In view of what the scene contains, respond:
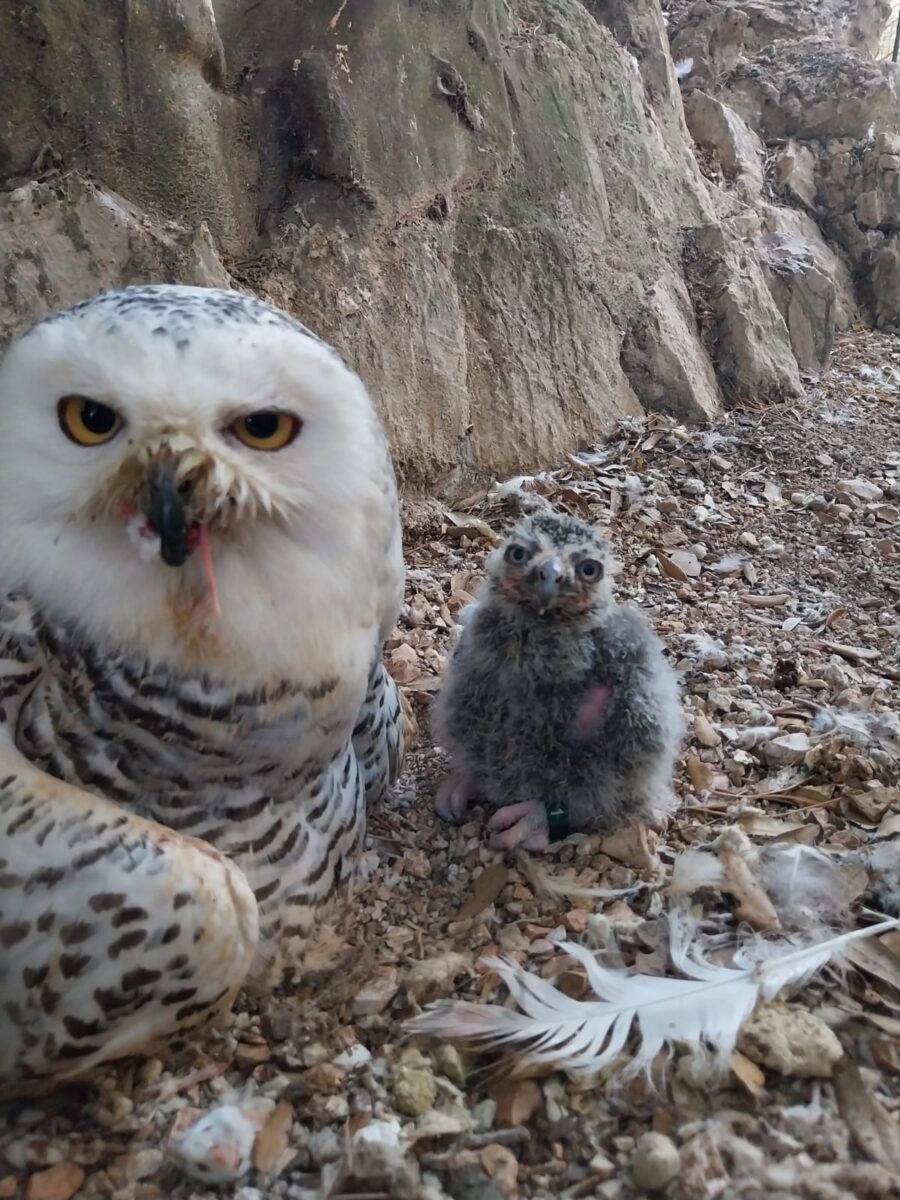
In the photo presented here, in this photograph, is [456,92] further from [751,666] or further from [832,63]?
[832,63]

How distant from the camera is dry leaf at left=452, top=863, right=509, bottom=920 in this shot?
187 centimetres

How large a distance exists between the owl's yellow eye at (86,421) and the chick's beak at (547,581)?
3.08ft

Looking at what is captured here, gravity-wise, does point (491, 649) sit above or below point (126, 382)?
below

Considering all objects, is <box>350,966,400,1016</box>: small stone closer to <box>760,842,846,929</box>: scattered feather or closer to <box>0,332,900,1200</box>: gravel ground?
<box>0,332,900,1200</box>: gravel ground

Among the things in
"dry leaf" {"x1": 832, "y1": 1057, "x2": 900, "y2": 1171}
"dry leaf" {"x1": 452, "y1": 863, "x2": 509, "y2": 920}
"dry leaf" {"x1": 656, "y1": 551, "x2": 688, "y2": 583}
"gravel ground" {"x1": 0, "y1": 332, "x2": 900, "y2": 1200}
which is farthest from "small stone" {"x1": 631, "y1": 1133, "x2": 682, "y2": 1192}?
"dry leaf" {"x1": 656, "y1": 551, "x2": 688, "y2": 583}

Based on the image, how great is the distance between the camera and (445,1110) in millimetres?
1430

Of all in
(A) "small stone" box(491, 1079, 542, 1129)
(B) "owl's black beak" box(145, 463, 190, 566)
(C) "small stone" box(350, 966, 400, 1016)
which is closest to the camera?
(B) "owl's black beak" box(145, 463, 190, 566)

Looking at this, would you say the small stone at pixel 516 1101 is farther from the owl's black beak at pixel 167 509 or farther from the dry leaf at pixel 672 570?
the dry leaf at pixel 672 570

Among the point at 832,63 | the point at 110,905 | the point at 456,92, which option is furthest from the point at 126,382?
the point at 832,63

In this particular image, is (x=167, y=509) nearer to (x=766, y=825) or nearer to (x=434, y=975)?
(x=434, y=975)

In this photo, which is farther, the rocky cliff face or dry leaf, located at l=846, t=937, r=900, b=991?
the rocky cliff face

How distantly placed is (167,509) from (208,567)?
0.16 metres

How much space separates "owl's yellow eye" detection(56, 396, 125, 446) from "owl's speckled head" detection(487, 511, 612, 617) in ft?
3.10

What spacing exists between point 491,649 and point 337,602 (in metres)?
0.64
